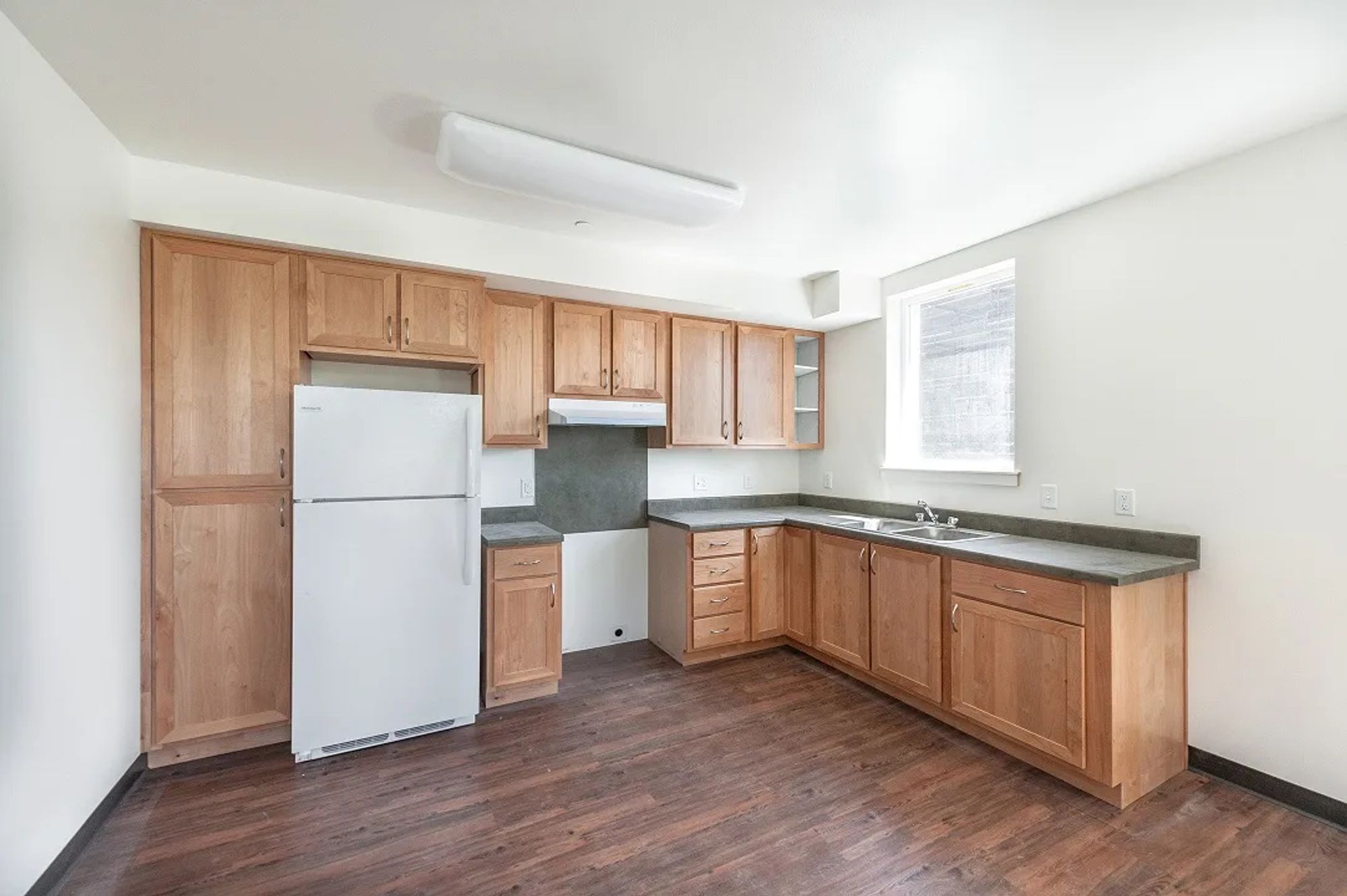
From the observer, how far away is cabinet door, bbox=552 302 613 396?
3.36 m

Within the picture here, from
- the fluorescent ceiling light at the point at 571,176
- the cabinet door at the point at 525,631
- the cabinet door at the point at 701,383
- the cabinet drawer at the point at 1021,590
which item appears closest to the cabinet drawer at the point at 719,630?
the cabinet door at the point at 525,631

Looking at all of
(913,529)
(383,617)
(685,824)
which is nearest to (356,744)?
(383,617)

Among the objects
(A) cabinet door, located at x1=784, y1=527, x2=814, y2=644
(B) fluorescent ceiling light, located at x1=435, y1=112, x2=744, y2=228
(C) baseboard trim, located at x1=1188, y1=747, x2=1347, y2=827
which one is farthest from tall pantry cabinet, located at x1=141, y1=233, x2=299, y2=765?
(C) baseboard trim, located at x1=1188, y1=747, x2=1347, y2=827

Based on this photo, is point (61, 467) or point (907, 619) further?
point (907, 619)

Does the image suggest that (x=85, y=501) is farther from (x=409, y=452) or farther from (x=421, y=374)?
(x=421, y=374)

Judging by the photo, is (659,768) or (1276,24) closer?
(1276,24)

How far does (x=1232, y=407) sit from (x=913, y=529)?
1.48m

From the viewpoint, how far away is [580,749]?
2.55m

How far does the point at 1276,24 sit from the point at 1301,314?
3.45 feet

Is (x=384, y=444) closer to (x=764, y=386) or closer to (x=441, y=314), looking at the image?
(x=441, y=314)

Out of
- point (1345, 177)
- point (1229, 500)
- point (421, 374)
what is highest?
point (1345, 177)

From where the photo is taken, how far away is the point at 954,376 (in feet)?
11.3

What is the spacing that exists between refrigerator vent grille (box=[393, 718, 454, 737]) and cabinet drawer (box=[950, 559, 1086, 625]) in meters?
2.42

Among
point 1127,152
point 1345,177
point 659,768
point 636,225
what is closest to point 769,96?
point 636,225
